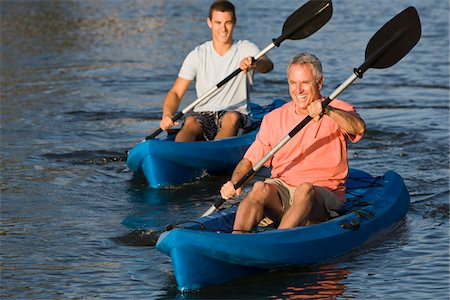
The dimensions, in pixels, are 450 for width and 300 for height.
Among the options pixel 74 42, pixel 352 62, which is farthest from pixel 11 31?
pixel 352 62

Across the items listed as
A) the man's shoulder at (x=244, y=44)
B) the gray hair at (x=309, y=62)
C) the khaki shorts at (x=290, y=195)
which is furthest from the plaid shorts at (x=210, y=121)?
the gray hair at (x=309, y=62)

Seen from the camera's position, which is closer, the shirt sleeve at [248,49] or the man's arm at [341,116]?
the man's arm at [341,116]

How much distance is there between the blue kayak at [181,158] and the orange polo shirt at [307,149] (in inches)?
87.0

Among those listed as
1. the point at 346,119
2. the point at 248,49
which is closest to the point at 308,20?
the point at 248,49

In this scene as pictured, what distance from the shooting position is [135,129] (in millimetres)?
11812

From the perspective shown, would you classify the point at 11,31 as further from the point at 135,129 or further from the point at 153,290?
the point at 153,290

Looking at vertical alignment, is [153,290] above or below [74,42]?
below

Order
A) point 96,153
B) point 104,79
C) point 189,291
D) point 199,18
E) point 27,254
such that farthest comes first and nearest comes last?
point 199,18, point 104,79, point 96,153, point 27,254, point 189,291

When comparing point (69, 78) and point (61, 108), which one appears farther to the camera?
point (69, 78)

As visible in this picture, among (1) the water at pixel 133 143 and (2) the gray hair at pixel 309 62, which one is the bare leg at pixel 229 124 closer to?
(1) the water at pixel 133 143

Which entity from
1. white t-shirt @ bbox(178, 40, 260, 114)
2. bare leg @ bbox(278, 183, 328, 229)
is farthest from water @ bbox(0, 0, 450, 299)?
white t-shirt @ bbox(178, 40, 260, 114)

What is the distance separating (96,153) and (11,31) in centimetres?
1046

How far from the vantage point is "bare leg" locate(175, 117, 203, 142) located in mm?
9400

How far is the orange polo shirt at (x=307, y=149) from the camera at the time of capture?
6734 mm
